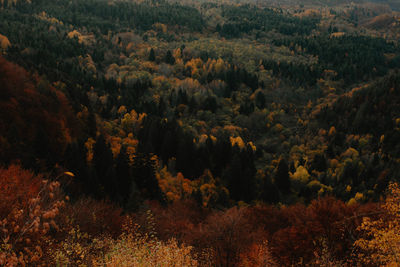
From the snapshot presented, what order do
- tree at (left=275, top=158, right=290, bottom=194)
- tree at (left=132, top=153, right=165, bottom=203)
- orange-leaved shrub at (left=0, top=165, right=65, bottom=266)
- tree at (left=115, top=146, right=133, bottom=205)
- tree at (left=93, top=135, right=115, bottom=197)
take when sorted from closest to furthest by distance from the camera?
orange-leaved shrub at (left=0, top=165, right=65, bottom=266) < tree at (left=93, top=135, right=115, bottom=197) < tree at (left=115, top=146, right=133, bottom=205) < tree at (left=132, top=153, right=165, bottom=203) < tree at (left=275, top=158, right=290, bottom=194)

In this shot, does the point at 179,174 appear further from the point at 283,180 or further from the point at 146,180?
the point at 283,180

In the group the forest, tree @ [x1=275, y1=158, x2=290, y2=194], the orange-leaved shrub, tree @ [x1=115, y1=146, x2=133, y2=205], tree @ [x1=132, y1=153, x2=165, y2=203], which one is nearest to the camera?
the orange-leaved shrub

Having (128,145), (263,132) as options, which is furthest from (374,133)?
(128,145)

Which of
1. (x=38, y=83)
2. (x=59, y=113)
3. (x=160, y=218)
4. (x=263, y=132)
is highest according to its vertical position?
(x=38, y=83)

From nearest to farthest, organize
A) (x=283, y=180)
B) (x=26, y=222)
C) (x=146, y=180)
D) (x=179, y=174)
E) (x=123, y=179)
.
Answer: (x=26, y=222)
(x=123, y=179)
(x=146, y=180)
(x=179, y=174)
(x=283, y=180)

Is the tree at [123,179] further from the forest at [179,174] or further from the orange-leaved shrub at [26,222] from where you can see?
the orange-leaved shrub at [26,222]

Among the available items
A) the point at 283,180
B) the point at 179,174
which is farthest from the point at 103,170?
the point at 283,180

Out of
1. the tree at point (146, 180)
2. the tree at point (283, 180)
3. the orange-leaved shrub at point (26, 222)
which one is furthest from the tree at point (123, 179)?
the tree at point (283, 180)

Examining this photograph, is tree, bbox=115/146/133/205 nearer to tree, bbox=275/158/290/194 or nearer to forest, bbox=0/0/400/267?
forest, bbox=0/0/400/267

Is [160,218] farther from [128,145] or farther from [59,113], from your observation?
[128,145]

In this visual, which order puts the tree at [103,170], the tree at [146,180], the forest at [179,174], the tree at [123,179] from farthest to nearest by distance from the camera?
the tree at [146,180] → the tree at [123,179] → the tree at [103,170] → the forest at [179,174]

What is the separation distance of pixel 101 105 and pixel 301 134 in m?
110

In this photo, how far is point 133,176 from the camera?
256ft

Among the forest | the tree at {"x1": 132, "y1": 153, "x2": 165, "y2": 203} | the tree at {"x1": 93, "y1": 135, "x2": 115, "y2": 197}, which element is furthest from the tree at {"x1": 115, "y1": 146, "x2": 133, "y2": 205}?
the tree at {"x1": 132, "y1": 153, "x2": 165, "y2": 203}
